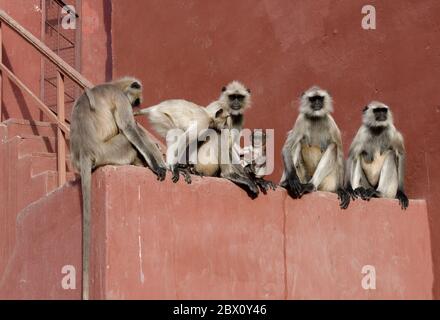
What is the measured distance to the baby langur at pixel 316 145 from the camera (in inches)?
288

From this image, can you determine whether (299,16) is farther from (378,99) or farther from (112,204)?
(112,204)

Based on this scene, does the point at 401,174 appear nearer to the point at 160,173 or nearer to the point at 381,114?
the point at 381,114

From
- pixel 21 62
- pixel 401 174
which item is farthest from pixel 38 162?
pixel 401 174

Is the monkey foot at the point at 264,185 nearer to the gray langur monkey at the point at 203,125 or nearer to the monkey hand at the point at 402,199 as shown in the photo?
the gray langur monkey at the point at 203,125

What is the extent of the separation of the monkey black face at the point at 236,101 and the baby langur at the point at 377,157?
90cm

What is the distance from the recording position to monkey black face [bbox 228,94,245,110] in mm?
7477

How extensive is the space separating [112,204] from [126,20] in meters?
4.50

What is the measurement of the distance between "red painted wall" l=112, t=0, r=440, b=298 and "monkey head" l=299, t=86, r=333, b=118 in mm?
266

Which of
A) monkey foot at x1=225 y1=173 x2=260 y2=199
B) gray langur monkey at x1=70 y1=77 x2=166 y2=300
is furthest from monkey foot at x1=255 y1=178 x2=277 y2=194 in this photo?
gray langur monkey at x1=70 y1=77 x2=166 y2=300

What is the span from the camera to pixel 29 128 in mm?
8633

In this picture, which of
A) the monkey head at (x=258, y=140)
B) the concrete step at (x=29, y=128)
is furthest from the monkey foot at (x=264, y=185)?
the concrete step at (x=29, y=128)

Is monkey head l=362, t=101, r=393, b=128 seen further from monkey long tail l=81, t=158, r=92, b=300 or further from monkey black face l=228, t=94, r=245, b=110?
monkey long tail l=81, t=158, r=92, b=300

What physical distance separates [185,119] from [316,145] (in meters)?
1.08
